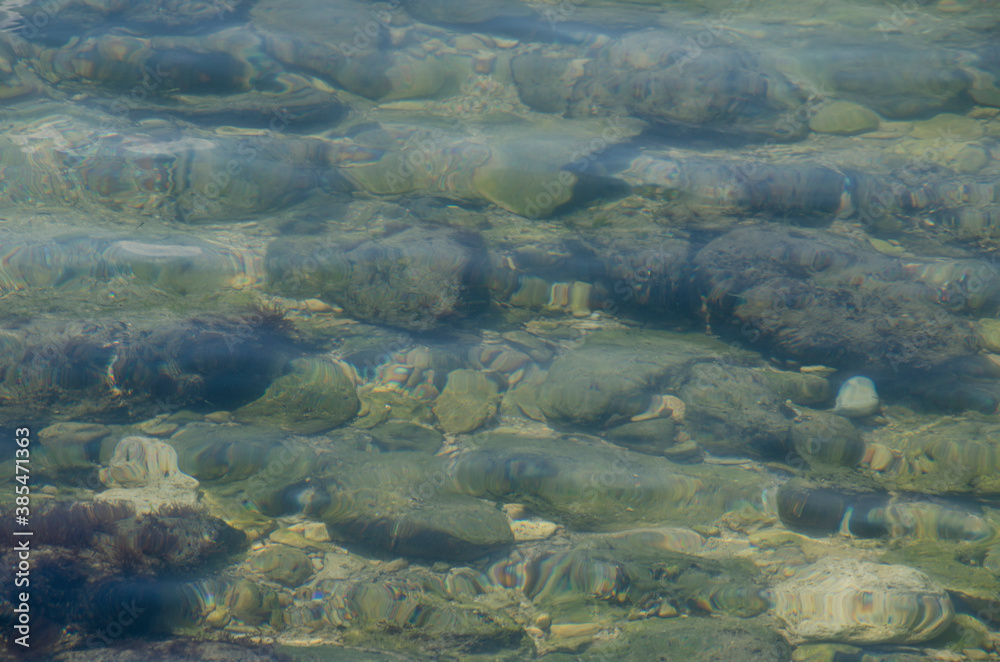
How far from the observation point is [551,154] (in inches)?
216

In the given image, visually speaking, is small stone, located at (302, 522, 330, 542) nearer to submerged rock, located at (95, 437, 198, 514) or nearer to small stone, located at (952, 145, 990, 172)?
submerged rock, located at (95, 437, 198, 514)

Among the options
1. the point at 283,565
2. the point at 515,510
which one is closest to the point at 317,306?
the point at 283,565

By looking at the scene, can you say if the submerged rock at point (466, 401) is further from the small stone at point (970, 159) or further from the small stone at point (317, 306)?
the small stone at point (970, 159)

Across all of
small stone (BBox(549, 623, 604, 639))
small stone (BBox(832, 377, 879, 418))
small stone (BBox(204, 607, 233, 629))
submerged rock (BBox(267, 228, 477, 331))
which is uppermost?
submerged rock (BBox(267, 228, 477, 331))

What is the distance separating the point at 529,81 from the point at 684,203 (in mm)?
2358

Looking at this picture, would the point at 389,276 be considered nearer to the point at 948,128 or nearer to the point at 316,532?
the point at 316,532

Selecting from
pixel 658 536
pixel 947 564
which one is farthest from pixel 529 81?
pixel 947 564

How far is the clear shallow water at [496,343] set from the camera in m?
3.00

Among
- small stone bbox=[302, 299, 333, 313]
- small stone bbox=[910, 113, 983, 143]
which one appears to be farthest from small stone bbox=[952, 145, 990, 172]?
small stone bbox=[302, 299, 333, 313]

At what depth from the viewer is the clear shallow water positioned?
3002 mm

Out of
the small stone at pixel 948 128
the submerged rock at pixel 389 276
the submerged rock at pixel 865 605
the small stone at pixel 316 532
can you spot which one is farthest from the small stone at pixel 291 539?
the small stone at pixel 948 128

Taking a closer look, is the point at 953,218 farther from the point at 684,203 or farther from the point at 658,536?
the point at 658,536

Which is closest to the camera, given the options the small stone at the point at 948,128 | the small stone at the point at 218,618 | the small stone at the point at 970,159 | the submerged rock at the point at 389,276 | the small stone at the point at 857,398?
the small stone at the point at 218,618

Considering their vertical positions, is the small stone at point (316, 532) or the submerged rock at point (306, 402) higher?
the submerged rock at point (306, 402)
